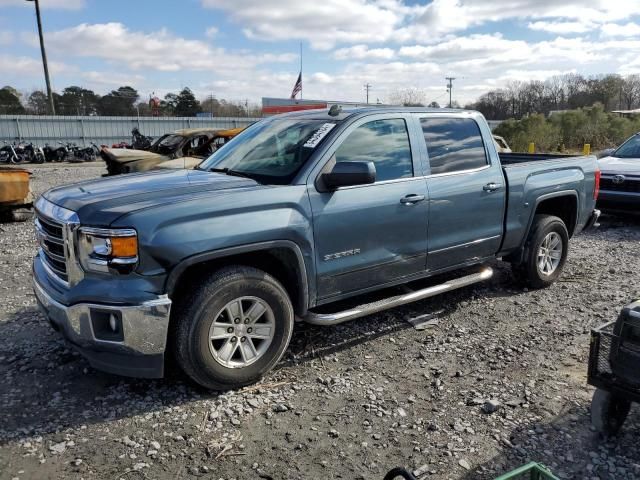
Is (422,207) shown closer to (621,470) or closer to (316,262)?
(316,262)

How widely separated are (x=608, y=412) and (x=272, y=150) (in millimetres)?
2957

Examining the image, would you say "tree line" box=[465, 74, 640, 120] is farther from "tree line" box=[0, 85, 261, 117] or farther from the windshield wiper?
the windshield wiper

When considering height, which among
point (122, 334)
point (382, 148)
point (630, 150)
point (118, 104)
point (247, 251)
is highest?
point (118, 104)

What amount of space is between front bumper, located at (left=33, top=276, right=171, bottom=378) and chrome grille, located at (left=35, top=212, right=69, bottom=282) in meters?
0.27

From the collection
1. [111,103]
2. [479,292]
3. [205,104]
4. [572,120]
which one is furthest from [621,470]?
[205,104]

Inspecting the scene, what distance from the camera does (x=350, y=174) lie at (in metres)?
3.67

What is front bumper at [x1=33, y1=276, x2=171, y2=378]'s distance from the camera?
3.12m

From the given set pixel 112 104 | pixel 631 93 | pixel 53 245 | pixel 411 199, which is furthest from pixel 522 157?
pixel 631 93

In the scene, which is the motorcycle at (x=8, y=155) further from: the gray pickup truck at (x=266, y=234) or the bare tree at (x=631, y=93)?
the bare tree at (x=631, y=93)

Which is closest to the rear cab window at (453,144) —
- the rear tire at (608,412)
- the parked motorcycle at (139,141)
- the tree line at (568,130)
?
the rear tire at (608,412)

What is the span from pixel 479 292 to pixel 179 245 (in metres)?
3.70

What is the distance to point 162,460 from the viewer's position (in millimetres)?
2916

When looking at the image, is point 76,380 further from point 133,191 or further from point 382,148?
point 382,148

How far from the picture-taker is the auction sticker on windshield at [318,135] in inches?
157
